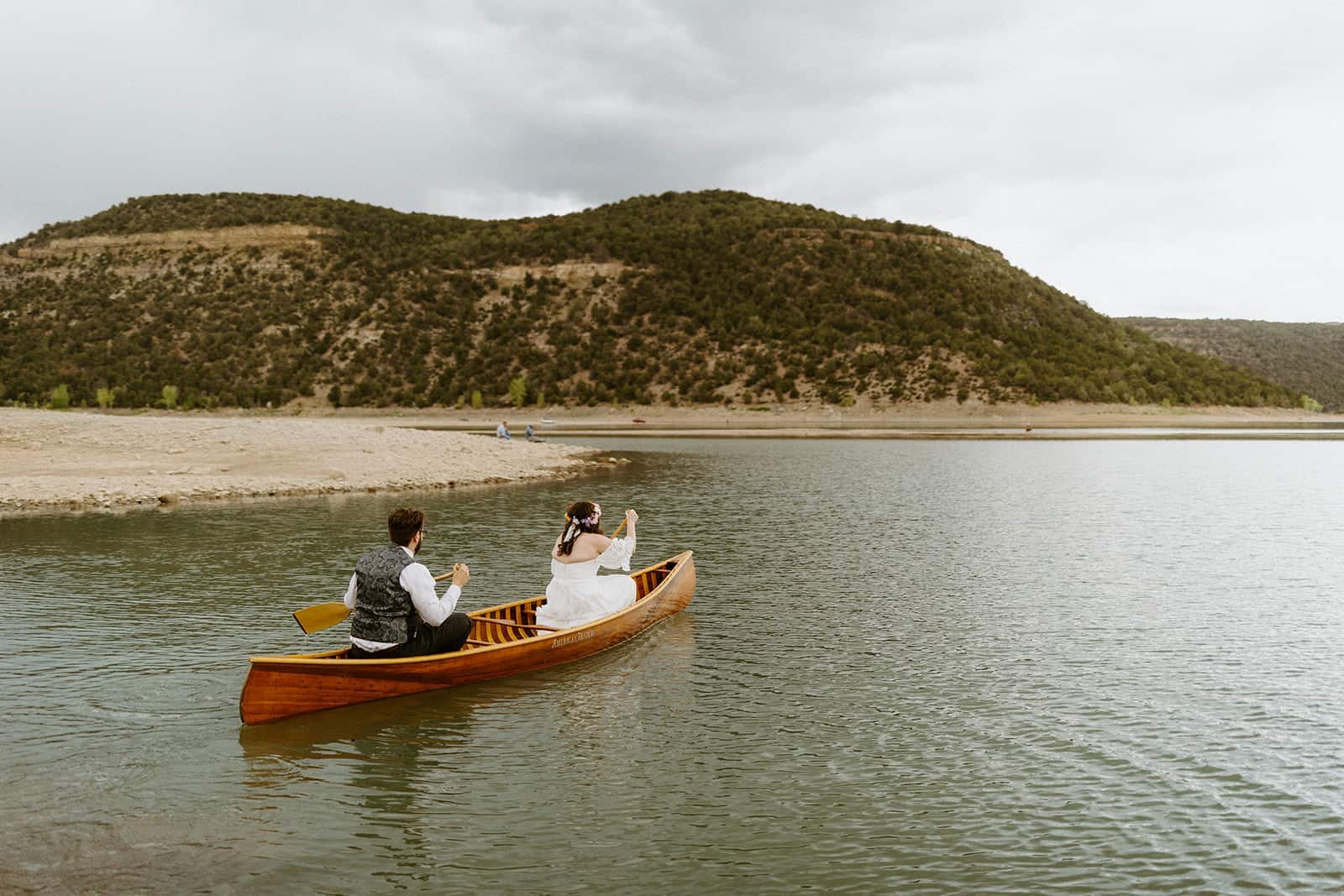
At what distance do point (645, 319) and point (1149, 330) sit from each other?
332 ft

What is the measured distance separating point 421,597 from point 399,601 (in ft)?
1.01

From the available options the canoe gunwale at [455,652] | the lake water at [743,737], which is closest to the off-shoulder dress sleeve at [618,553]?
the canoe gunwale at [455,652]

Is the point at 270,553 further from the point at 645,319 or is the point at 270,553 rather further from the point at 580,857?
the point at 645,319

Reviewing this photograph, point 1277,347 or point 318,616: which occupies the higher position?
point 1277,347

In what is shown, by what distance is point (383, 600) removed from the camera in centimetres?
1048

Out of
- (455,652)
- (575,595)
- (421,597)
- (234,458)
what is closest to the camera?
(421,597)

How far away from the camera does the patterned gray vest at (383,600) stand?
10297 millimetres

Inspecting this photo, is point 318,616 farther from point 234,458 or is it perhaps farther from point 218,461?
point 234,458

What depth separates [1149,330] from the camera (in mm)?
163750

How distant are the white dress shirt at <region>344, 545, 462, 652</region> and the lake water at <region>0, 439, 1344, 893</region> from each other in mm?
765

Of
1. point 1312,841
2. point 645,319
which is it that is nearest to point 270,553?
point 1312,841

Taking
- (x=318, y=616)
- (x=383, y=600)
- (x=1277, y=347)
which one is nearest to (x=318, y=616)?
(x=318, y=616)

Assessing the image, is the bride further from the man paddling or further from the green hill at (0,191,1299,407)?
the green hill at (0,191,1299,407)

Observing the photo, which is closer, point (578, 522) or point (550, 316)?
point (578, 522)
